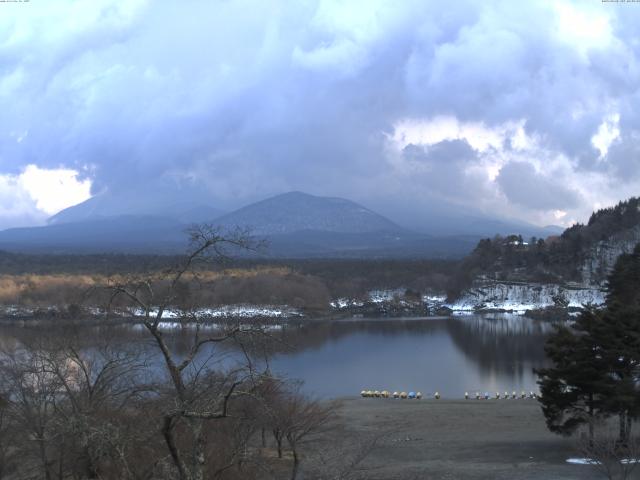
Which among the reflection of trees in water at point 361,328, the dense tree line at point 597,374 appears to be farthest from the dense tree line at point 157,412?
the reflection of trees in water at point 361,328

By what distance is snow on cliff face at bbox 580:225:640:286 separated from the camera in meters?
76.0

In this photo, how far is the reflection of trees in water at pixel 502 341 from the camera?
122 ft

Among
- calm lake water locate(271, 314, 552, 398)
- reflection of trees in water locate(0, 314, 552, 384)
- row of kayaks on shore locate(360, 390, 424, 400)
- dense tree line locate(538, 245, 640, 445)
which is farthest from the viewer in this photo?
reflection of trees in water locate(0, 314, 552, 384)

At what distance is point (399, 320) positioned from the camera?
66.7m

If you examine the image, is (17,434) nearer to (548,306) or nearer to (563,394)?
(563,394)

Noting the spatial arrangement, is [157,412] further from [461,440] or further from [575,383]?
[461,440]

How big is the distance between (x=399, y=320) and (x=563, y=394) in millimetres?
52063

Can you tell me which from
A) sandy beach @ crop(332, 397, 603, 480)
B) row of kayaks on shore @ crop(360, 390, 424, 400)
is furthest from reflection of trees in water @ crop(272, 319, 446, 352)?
sandy beach @ crop(332, 397, 603, 480)

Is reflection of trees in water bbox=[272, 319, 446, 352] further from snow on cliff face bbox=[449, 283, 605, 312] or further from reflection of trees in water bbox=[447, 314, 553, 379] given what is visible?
snow on cliff face bbox=[449, 283, 605, 312]

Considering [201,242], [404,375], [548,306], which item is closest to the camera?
[201,242]

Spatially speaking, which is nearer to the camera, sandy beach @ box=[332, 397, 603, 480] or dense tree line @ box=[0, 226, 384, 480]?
dense tree line @ box=[0, 226, 384, 480]

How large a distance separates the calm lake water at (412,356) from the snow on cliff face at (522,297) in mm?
13369

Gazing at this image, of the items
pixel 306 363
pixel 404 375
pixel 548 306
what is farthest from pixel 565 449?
pixel 548 306

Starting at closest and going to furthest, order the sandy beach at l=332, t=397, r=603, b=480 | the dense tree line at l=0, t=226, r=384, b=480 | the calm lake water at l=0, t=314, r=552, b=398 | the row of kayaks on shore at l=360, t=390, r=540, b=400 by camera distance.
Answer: the dense tree line at l=0, t=226, r=384, b=480
the sandy beach at l=332, t=397, r=603, b=480
the row of kayaks on shore at l=360, t=390, r=540, b=400
the calm lake water at l=0, t=314, r=552, b=398
